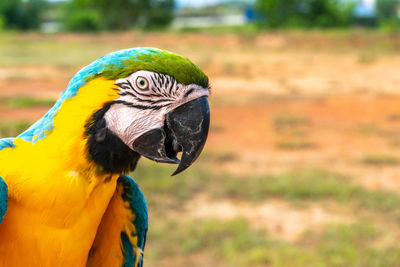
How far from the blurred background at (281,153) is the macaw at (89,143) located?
102 inches

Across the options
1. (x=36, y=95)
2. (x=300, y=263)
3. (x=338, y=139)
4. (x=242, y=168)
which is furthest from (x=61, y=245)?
(x=36, y=95)

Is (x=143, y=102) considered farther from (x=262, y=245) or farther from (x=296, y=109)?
(x=296, y=109)

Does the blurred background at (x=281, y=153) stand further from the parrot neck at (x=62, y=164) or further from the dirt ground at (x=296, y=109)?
the parrot neck at (x=62, y=164)

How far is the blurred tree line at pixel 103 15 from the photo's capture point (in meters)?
33.4

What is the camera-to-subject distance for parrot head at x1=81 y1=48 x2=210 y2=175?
1657 millimetres

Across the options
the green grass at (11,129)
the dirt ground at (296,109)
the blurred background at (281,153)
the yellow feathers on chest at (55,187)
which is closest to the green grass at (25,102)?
the blurred background at (281,153)

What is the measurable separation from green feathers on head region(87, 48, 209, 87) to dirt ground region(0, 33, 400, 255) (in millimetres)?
3335

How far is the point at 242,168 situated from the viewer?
6.62 meters

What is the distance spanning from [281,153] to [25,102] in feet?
17.2

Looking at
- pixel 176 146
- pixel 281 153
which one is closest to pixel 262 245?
pixel 176 146

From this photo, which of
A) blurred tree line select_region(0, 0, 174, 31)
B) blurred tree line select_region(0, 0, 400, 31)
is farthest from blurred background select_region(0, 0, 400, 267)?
blurred tree line select_region(0, 0, 174, 31)

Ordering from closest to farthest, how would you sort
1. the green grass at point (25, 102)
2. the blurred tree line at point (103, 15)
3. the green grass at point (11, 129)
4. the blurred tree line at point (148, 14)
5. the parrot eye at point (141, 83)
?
the parrot eye at point (141, 83) < the green grass at point (11, 129) < the green grass at point (25, 102) < the blurred tree line at point (148, 14) < the blurred tree line at point (103, 15)

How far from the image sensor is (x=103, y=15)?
3362cm

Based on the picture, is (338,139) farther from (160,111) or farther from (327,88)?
(160,111)
